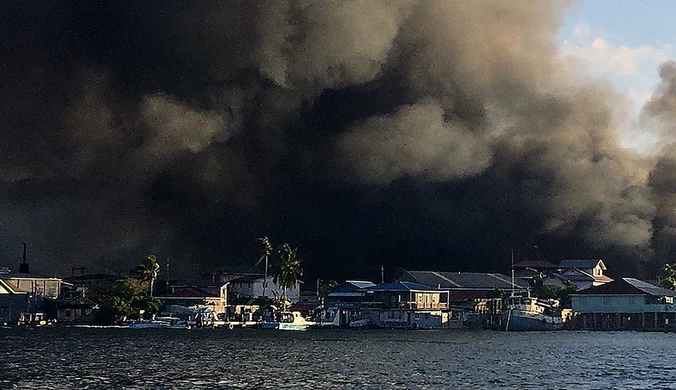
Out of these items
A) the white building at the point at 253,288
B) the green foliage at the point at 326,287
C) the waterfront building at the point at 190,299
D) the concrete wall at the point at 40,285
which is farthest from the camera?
the green foliage at the point at 326,287

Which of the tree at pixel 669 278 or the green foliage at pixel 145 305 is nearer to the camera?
the green foliage at pixel 145 305

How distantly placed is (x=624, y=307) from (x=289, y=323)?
117ft

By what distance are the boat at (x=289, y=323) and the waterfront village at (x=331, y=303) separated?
4.8 inches

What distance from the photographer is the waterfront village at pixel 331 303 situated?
4387 inches

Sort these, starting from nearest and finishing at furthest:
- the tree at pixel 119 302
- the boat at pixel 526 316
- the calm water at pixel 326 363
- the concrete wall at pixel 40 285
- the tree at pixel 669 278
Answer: the calm water at pixel 326 363, the tree at pixel 119 302, the boat at pixel 526 316, the concrete wall at pixel 40 285, the tree at pixel 669 278

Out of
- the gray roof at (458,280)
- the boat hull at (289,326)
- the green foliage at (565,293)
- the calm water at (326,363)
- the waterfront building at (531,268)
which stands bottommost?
the calm water at (326,363)

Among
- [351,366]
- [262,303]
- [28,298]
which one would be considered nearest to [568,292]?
[262,303]

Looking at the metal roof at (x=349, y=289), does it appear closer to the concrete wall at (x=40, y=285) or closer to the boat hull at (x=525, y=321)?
the boat hull at (x=525, y=321)

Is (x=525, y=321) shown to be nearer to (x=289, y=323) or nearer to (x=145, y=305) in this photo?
(x=289, y=323)

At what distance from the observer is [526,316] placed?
111750 mm

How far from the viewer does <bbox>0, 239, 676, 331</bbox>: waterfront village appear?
111438 millimetres

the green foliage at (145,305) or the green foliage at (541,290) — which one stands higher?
the green foliage at (541,290)

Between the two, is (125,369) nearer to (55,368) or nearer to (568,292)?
(55,368)

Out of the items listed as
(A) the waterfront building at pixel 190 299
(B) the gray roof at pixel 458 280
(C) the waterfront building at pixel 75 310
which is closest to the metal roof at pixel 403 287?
(B) the gray roof at pixel 458 280
